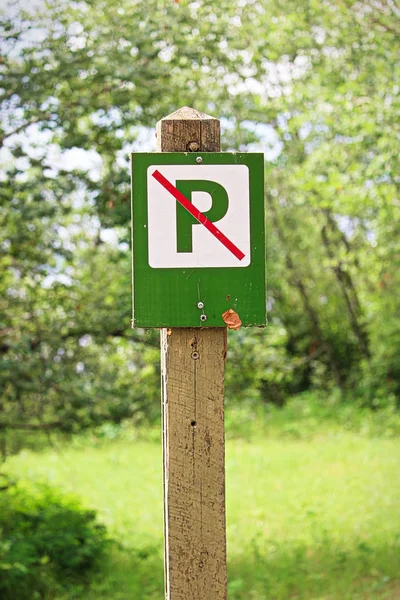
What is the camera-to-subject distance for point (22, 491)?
7957 mm

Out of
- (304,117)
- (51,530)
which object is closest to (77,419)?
(51,530)

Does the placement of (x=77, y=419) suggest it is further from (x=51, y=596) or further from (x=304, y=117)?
(x=304, y=117)

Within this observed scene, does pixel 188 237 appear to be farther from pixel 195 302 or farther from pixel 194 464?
pixel 194 464

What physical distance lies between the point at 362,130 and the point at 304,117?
4.59ft

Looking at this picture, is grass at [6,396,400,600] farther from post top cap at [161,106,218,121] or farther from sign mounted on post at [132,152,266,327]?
post top cap at [161,106,218,121]

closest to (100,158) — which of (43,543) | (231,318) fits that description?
(43,543)

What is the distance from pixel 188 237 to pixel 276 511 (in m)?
7.49

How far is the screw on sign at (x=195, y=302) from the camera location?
8.43 ft

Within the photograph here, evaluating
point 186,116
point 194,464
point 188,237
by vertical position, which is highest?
point 186,116

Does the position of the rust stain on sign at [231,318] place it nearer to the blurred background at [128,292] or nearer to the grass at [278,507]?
the blurred background at [128,292]

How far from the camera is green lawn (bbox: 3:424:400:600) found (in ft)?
22.6

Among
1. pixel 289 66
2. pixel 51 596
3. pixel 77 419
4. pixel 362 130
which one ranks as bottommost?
pixel 51 596

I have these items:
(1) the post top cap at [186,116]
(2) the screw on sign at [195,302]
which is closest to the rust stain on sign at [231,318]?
(2) the screw on sign at [195,302]

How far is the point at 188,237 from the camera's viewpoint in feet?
8.53
